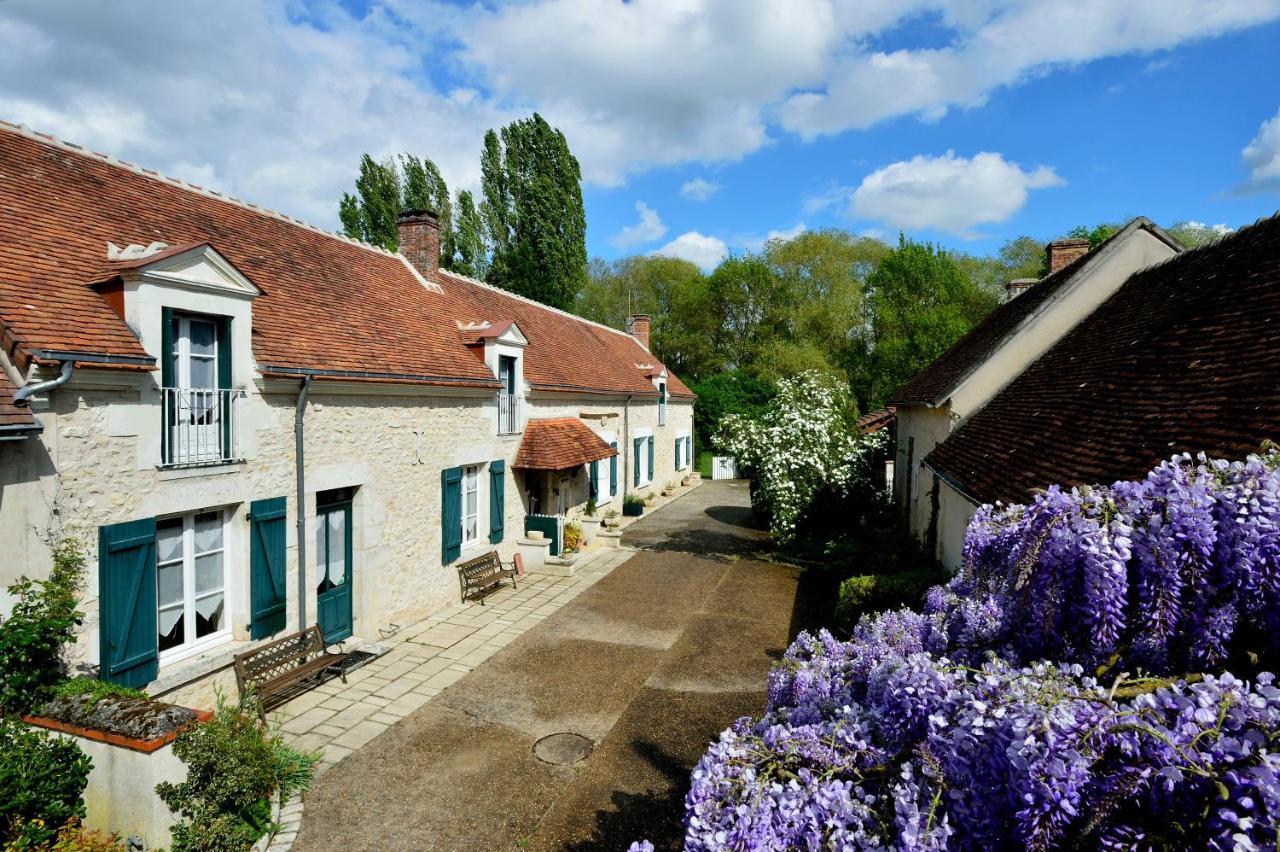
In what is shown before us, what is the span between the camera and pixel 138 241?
824cm

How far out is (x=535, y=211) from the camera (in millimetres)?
31875

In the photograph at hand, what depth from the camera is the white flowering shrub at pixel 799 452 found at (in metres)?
15.9

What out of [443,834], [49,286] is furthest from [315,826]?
[49,286]

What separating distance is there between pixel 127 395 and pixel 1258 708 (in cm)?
852

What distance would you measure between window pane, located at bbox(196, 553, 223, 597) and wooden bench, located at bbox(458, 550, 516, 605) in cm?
462

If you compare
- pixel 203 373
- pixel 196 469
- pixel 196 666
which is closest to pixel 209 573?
pixel 196 666

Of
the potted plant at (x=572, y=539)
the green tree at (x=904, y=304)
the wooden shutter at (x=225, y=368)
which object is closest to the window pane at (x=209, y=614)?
the wooden shutter at (x=225, y=368)

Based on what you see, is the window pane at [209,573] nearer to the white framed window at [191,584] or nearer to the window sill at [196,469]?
the white framed window at [191,584]

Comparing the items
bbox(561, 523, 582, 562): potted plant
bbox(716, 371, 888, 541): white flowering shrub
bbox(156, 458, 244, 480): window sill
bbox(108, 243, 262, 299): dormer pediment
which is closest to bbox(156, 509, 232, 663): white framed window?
bbox(156, 458, 244, 480): window sill

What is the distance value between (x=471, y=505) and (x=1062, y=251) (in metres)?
16.2

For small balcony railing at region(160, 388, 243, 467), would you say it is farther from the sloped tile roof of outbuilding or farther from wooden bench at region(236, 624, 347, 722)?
wooden bench at region(236, 624, 347, 722)

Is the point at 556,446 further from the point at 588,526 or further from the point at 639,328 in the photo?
the point at 639,328

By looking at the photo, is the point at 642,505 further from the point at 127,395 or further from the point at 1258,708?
the point at 1258,708

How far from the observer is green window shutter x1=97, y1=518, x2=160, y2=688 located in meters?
6.38
